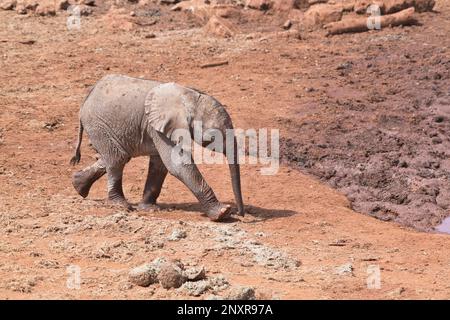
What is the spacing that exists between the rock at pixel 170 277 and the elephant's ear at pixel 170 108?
8.46ft

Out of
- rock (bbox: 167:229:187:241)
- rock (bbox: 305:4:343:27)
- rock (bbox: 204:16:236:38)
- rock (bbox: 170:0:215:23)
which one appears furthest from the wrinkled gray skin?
rock (bbox: 170:0:215:23)

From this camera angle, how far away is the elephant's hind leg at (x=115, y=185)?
11000 millimetres

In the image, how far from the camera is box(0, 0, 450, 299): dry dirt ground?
873 centimetres

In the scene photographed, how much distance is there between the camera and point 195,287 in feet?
26.0

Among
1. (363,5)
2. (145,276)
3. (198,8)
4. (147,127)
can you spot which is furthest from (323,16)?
(145,276)

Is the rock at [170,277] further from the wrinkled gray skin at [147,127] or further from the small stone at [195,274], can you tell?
the wrinkled gray skin at [147,127]

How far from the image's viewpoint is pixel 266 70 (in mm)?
17438

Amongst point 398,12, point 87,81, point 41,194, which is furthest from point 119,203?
point 398,12

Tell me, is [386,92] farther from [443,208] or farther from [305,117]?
[443,208]

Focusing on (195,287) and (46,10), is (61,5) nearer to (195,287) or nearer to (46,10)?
(46,10)

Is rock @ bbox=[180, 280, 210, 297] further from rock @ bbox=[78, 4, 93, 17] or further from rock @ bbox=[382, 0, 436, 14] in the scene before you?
rock @ bbox=[78, 4, 93, 17]

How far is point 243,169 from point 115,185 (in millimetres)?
2390

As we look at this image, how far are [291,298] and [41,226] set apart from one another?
10.6 ft

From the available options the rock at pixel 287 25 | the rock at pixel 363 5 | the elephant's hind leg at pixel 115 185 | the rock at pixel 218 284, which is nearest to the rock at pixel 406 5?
the rock at pixel 363 5
